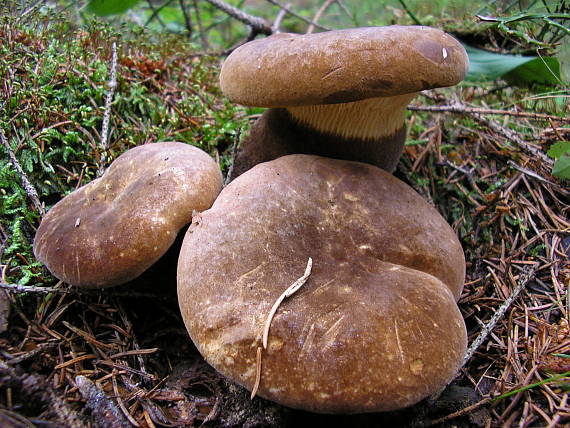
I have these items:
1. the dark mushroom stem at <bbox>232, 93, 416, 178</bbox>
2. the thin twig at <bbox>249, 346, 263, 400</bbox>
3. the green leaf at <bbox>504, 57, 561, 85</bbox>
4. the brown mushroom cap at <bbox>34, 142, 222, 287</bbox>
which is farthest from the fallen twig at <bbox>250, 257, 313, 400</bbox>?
the green leaf at <bbox>504, 57, 561, 85</bbox>

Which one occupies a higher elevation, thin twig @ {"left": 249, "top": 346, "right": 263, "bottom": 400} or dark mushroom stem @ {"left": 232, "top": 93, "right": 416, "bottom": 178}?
dark mushroom stem @ {"left": 232, "top": 93, "right": 416, "bottom": 178}

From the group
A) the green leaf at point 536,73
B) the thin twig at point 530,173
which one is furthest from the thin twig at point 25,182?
the green leaf at point 536,73

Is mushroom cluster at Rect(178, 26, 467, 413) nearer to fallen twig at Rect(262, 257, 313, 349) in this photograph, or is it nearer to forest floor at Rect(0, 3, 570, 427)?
fallen twig at Rect(262, 257, 313, 349)

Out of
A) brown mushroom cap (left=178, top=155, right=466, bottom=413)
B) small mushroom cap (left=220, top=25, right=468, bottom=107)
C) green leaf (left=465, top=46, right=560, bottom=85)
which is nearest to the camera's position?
brown mushroom cap (left=178, top=155, right=466, bottom=413)

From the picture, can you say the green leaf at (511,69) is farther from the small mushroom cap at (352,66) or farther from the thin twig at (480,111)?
the small mushroom cap at (352,66)

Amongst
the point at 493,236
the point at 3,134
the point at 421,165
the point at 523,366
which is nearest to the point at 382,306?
the point at 523,366

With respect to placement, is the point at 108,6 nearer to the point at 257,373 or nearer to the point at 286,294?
the point at 286,294

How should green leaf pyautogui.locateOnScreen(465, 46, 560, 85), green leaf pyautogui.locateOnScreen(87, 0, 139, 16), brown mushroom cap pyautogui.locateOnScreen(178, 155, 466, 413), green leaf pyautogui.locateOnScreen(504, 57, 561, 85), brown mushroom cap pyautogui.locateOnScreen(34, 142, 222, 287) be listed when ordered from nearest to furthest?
brown mushroom cap pyautogui.locateOnScreen(178, 155, 466, 413) < brown mushroom cap pyautogui.locateOnScreen(34, 142, 222, 287) < green leaf pyautogui.locateOnScreen(504, 57, 561, 85) < green leaf pyautogui.locateOnScreen(465, 46, 560, 85) < green leaf pyautogui.locateOnScreen(87, 0, 139, 16)
